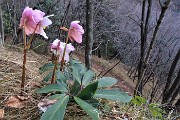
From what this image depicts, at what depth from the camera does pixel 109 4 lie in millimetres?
14969

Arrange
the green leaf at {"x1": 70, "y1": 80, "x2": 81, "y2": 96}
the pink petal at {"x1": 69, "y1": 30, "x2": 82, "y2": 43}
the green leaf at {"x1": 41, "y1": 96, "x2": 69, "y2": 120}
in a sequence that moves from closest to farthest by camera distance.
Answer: the green leaf at {"x1": 41, "y1": 96, "x2": 69, "y2": 120}
the green leaf at {"x1": 70, "y1": 80, "x2": 81, "y2": 96}
the pink petal at {"x1": 69, "y1": 30, "x2": 82, "y2": 43}

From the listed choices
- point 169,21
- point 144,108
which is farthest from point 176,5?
point 144,108

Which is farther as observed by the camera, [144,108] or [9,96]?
[144,108]

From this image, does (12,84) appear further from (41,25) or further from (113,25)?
(113,25)

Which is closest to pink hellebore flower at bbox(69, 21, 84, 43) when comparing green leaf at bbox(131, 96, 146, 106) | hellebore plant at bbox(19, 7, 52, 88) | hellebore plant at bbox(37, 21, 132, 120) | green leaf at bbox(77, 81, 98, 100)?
hellebore plant at bbox(37, 21, 132, 120)

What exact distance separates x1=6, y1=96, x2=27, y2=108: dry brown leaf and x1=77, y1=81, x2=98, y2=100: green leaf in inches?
12.3

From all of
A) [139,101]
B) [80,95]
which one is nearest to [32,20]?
[80,95]

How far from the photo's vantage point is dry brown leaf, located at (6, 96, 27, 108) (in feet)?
4.61

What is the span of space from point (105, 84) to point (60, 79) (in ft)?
0.76

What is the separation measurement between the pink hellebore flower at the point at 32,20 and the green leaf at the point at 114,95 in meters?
0.43

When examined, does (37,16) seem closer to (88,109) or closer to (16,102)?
(16,102)

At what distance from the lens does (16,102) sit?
1433mm

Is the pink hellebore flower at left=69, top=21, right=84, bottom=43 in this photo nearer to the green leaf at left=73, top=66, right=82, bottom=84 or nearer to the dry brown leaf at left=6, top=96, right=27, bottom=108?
the green leaf at left=73, top=66, right=82, bottom=84

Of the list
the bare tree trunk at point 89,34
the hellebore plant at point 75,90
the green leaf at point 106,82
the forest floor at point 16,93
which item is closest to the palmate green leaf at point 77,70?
the hellebore plant at point 75,90
